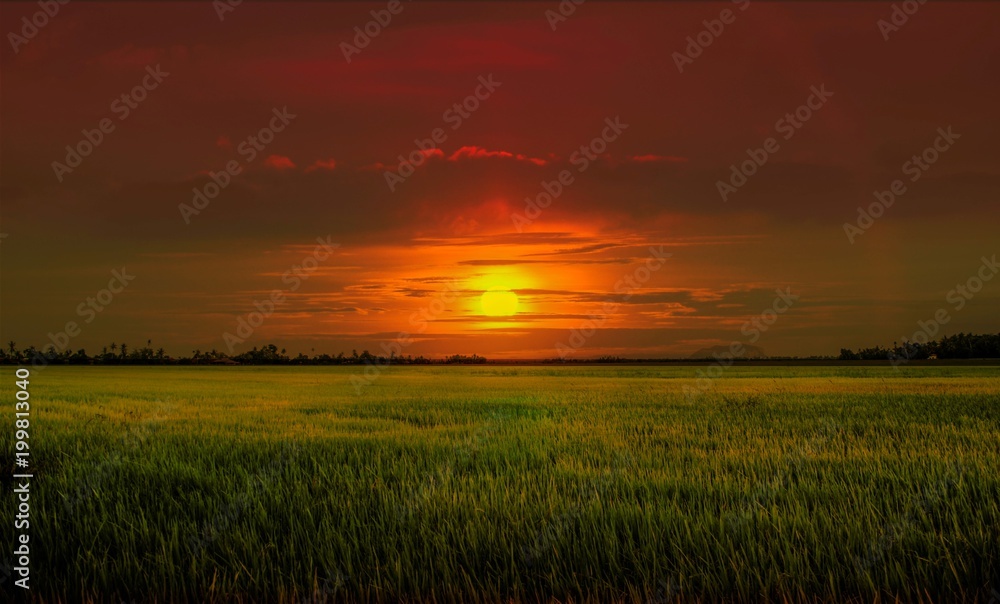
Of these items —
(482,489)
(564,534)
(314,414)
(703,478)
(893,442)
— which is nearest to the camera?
(564,534)

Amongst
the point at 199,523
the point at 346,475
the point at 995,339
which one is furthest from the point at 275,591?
the point at 995,339

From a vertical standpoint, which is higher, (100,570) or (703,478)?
(703,478)

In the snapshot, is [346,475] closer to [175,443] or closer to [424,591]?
[424,591]

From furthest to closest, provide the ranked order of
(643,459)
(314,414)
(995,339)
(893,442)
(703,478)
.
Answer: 1. (995,339)
2. (314,414)
3. (893,442)
4. (643,459)
5. (703,478)

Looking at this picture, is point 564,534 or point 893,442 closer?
point 564,534

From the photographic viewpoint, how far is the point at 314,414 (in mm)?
18422

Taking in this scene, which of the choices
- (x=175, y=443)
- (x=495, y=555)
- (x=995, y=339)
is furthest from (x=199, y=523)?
(x=995, y=339)

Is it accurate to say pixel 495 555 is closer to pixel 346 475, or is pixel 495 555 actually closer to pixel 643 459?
pixel 346 475

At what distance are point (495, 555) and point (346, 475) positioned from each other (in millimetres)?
3503

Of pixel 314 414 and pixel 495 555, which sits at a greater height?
pixel 314 414

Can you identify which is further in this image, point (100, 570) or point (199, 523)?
point (199, 523)

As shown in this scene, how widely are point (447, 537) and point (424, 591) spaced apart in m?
0.95

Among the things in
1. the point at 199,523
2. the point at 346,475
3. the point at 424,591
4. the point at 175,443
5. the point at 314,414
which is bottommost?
the point at 424,591

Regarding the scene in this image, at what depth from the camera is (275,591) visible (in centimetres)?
484
